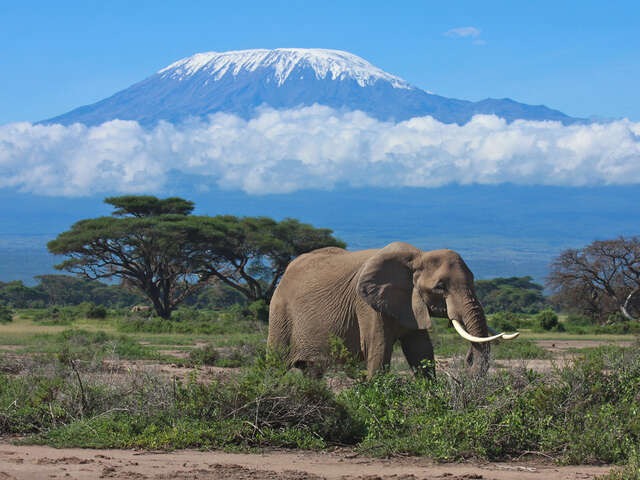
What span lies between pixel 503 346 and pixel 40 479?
14.9 metres

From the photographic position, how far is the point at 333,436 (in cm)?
829

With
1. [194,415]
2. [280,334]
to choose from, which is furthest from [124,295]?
[194,415]

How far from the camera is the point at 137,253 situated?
40.1 m

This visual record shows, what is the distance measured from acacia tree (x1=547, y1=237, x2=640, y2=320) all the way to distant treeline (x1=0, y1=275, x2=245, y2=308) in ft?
105

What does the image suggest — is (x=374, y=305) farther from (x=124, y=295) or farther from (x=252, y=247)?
(x=124, y=295)

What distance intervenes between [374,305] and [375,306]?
0.02m

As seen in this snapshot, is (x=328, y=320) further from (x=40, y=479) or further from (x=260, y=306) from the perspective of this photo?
(x=260, y=306)

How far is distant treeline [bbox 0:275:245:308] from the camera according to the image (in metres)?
61.1

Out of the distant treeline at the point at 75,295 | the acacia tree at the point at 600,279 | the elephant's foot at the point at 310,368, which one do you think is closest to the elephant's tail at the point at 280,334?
the elephant's foot at the point at 310,368

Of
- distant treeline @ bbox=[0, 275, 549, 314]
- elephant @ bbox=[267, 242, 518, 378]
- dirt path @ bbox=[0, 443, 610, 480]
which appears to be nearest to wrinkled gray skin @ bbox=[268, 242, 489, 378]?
elephant @ bbox=[267, 242, 518, 378]

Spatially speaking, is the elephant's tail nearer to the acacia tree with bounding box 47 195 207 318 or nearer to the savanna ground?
the savanna ground

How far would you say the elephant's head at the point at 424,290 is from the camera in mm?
9062

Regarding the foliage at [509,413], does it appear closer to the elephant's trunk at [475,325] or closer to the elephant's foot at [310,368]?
the elephant's trunk at [475,325]

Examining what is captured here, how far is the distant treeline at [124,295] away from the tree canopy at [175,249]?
15.6 m
